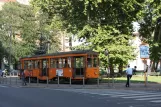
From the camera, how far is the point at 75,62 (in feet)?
113

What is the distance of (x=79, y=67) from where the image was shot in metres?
34.0

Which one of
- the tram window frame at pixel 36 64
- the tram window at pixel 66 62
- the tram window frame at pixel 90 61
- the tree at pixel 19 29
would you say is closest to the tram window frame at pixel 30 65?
the tram window frame at pixel 36 64

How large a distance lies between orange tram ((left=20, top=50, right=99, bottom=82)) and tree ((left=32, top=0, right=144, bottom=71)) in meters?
8.63

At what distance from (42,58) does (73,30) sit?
947 centimetres

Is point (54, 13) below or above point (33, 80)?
above

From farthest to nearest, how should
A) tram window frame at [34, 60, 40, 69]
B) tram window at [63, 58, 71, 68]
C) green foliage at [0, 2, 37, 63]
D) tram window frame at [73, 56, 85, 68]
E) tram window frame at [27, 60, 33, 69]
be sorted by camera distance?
green foliage at [0, 2, 37, 63] < tram window frame at [27, 60, 33, 69] < tram window frame at [34, 60, 40, 69] < tram window at [63, 58, 71, 68] < tram window frame at [73, 56, 85, 68]

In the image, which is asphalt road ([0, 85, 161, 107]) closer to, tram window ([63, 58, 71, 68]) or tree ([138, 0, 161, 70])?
tram window ([63, 58, 71, 68])

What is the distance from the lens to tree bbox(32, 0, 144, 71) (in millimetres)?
44062

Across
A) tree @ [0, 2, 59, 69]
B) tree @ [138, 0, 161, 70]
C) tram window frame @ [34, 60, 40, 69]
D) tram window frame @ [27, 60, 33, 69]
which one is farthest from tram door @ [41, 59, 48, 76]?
tree @ [0, 2, 59, 69]

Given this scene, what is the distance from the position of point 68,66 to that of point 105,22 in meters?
13.1

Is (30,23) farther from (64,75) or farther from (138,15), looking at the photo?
(64,75)

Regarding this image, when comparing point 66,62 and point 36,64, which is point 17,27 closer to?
point 36,64

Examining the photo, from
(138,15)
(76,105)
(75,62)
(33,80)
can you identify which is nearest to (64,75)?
(75,62)

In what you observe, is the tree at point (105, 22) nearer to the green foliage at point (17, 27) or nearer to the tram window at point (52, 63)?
the tram window at point (52, 63)
